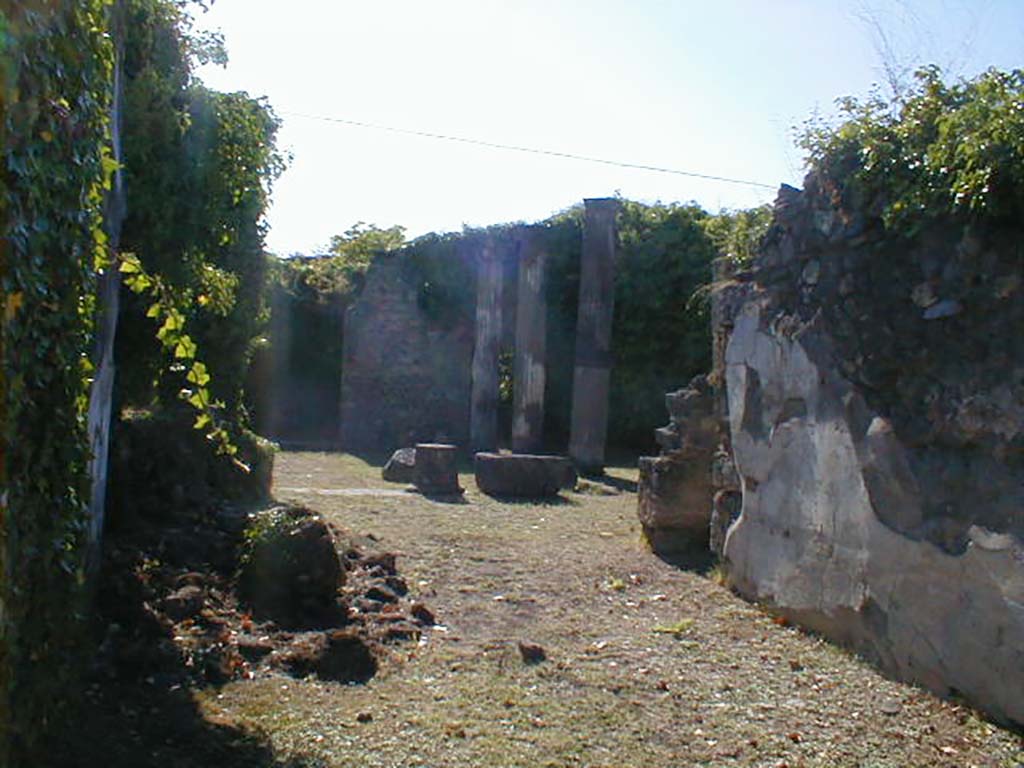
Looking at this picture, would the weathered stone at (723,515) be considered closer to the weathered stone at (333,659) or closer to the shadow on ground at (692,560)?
the shadow on ground at (692,560)

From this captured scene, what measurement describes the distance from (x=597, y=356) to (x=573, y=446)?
4.31 ft

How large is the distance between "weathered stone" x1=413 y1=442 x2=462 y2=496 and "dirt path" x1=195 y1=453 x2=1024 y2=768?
15.0 ft

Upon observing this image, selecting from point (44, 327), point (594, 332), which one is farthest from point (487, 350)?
point (44, 327)

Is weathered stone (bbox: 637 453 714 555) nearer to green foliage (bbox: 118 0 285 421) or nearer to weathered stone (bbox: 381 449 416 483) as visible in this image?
green foliage (bbox: 118 0 285 421)

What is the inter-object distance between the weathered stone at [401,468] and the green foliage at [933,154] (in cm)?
833

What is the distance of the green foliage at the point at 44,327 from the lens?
2.83 metres

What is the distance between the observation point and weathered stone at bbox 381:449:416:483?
563 inches

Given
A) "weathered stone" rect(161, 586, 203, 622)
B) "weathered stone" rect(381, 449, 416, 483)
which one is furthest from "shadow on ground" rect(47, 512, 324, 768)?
"weathered stone" rect(381, 449, 416, 483)

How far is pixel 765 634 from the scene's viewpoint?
677cm

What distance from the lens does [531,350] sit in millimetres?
17312

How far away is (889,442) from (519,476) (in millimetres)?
7647

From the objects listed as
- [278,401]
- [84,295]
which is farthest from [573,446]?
[84,295]

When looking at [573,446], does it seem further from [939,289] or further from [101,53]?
[101,53]

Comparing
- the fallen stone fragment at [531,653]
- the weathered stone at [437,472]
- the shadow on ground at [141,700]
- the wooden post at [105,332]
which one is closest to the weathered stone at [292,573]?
the shadow on ground at [141,700]
